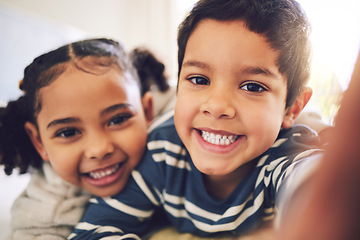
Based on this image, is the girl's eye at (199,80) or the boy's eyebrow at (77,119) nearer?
the girl's eye at (199,80)

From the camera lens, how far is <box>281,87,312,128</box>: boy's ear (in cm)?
65

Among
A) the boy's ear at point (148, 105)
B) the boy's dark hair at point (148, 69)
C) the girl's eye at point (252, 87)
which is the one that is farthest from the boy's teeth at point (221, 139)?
the boy's dark hair at point (148, 69)

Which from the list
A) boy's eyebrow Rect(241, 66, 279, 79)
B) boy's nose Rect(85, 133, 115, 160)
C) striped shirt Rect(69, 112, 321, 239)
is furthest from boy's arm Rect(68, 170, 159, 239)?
boy's eyebrow Rect(241, 66, 279, 79)

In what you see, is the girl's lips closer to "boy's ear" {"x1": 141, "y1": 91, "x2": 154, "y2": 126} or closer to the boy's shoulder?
"boy's ear" {"x1": 141, "y1": 91, "x2": 154, "y2": 126}

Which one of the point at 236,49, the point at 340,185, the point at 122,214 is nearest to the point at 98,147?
the point at 122,214

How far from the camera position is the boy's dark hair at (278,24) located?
1.76 ft

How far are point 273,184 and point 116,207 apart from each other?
404mm

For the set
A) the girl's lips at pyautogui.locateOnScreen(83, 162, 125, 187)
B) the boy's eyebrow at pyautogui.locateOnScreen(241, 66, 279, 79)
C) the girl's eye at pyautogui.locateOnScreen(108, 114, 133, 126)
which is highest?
the boy's eyebrow at pyautogui.locateOnScreen(241, 66, 279, 79)

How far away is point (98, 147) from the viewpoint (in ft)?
2.29

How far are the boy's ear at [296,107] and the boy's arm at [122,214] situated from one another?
39 centimetres

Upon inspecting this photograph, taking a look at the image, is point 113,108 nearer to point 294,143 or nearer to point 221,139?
point 221,139

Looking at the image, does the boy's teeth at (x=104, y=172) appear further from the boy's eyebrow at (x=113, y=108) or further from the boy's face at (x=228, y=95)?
the boy's face at (x=228, y=95)

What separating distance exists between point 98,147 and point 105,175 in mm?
110

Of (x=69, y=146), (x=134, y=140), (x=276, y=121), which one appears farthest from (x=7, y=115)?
(x=276, y=121)
